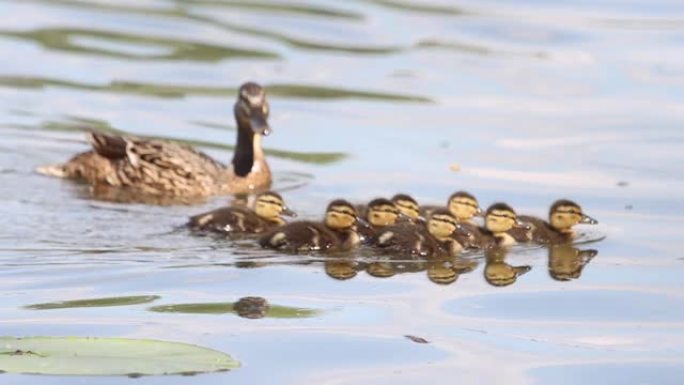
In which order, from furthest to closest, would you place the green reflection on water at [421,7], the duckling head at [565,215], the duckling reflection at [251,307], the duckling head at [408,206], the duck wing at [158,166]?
1. the green reflection on water at [421,7]
2. the duck wing at [158,166]
3. the duckling head at [408,206]
4. the duckling head at [565,215]
5. the duckling reflection at [251,307]

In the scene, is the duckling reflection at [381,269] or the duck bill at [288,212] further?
the duck bill at [288,212]

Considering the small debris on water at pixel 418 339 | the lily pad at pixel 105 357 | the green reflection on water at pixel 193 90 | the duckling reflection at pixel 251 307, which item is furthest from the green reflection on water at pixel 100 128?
the lily pad at pixel 105 357

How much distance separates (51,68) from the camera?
613 inches

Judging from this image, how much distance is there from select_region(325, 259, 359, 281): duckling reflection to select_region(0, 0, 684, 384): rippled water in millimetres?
16

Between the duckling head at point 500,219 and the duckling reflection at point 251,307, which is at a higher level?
the duckling head at point 500,219

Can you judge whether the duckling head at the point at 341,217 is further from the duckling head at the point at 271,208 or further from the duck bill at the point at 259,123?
the duck bill at the point at 259,123

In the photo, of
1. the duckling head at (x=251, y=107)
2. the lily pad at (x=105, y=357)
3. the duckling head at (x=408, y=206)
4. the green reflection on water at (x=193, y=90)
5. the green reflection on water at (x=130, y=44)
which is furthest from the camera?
the green reflection on water at (x=130, y=44)

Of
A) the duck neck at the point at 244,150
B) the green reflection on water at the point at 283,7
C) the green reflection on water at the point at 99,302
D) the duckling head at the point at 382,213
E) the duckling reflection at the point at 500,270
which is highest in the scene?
the green reflection on water at the point at 283,7

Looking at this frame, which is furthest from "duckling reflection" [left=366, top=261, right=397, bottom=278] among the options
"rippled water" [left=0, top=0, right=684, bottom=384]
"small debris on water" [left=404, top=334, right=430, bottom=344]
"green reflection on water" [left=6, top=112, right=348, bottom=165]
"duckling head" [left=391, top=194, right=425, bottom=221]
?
"green reflection on water" [left=6, top=112, right=348, bottom=165]

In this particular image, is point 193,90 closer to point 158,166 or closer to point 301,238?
point 158,166

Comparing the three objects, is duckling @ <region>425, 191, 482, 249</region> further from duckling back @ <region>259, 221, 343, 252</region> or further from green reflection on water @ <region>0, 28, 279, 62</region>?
green reflection on water @ <region>0, 28, 279, 62</region>

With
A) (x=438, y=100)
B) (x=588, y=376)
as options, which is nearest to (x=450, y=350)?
(x=588, y=376)

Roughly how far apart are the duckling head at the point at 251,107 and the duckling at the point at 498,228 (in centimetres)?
271

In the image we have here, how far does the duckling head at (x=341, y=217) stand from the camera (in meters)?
9.98
